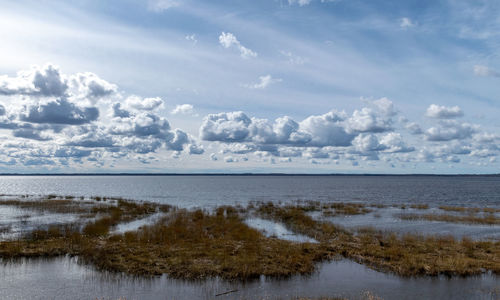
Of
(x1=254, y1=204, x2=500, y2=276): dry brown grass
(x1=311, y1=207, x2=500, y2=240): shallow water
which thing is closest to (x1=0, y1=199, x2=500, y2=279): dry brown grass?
(x1=254, y1=204, x2=500, y2=276): dry brown grass

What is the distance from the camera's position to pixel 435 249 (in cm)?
2716

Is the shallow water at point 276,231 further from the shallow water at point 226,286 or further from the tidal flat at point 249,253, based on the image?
the shallow water at point 226,286

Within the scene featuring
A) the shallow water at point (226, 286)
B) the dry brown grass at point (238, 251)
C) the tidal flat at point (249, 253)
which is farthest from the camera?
the dry brown grass at point (238, 251)

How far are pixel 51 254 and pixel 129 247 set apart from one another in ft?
18.2

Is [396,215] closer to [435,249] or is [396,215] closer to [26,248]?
[435,249]

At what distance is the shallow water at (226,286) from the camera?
709 inches

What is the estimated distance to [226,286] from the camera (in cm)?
1911

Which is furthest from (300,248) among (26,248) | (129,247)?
(26,248)

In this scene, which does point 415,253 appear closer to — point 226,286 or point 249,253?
point 249,253

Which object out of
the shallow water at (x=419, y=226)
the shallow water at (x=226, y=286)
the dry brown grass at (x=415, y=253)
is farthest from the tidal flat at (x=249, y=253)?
the shallow water at (x=419, y=226)

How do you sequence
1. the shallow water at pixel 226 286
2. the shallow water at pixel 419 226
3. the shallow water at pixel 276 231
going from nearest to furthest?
the shallow water at pixel 226 286 < the shallow water at pixel 276 231 < the shallow water at pixel 419 226

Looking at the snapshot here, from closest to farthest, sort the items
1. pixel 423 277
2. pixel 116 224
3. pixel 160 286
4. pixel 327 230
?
pixel 160 286, pixel 423 277, pixel 327 230, pixel 116 224

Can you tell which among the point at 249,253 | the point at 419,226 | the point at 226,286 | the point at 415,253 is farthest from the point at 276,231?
the point at 419,226

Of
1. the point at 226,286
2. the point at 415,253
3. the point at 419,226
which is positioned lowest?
the point at 419,226
